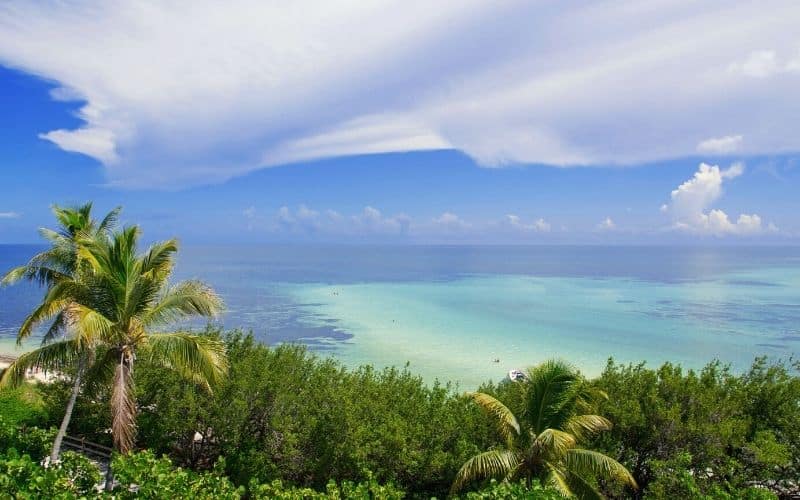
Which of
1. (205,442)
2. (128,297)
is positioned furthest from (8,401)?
(128,297)

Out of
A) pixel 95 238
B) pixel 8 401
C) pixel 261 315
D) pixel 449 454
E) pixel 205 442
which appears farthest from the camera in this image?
pixel 261 315

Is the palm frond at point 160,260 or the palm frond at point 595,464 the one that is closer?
the palm frond at point 595,464

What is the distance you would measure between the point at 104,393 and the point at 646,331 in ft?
154

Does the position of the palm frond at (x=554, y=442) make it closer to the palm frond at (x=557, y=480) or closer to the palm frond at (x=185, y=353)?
the palm frond at (x=557, y=480)

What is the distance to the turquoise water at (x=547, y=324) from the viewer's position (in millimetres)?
40188

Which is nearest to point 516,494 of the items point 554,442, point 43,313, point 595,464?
point 554,442

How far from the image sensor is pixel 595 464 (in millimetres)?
9672

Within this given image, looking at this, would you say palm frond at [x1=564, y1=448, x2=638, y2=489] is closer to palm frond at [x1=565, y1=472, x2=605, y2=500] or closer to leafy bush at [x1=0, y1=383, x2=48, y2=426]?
palm frond at [x1=565, y1=472, x2=605, y2=500]

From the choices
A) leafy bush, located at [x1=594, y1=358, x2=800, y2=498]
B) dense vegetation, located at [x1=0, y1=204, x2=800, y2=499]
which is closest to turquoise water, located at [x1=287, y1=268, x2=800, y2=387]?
leafy bush, located at [x1=594, y1=358, x2=800, y2=498]

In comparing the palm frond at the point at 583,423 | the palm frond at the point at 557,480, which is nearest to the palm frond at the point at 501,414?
the palm frond at the point at 557,480

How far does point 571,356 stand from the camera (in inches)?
1591

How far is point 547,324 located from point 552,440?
152 feet

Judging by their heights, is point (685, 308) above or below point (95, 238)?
below

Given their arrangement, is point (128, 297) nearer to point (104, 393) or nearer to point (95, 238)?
point (95, 238)
